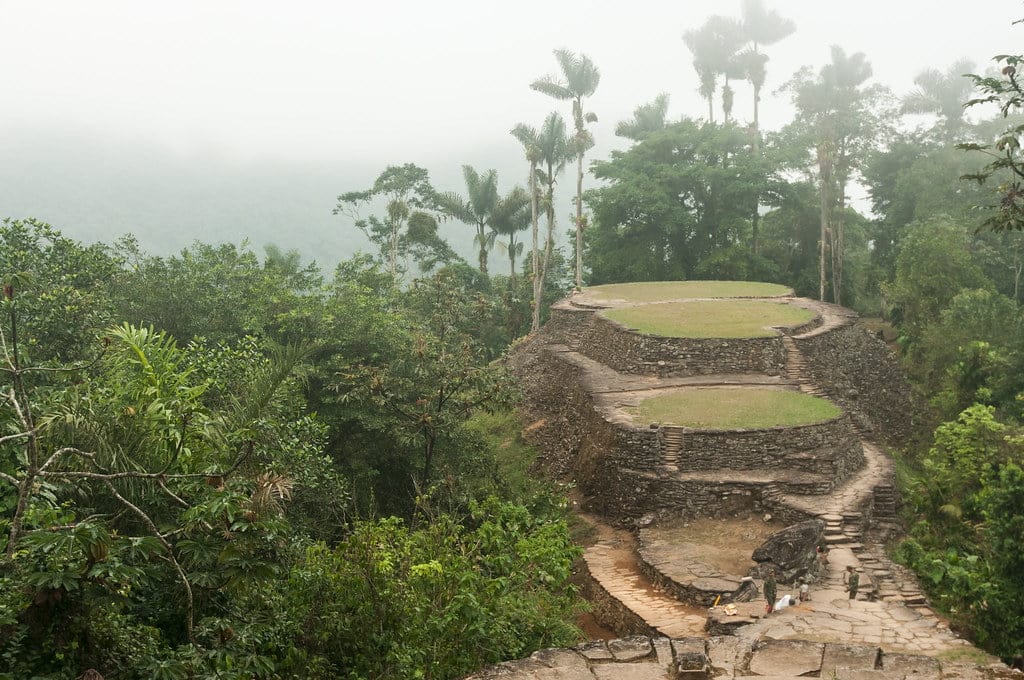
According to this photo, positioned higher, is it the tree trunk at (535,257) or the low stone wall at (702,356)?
the tree trunk at (535,257)

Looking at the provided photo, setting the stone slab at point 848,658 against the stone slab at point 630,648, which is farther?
the stone slab at point 630,648

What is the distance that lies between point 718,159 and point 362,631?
29244 mm

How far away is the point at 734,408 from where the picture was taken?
15219 mm

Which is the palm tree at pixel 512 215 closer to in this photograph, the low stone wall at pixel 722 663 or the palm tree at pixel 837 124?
the palm tree at pixel 837 124

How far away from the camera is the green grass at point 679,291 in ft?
78.9

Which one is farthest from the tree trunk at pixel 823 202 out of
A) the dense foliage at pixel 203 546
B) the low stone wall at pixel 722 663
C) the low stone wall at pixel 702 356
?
the low stone wall at pixel 722 663

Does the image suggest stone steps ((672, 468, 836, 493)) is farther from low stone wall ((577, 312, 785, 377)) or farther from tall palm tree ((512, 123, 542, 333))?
tall palm tree ((512, 123, 542, 333))

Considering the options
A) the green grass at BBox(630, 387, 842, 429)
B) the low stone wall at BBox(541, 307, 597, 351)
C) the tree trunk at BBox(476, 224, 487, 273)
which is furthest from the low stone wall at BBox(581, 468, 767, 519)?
the tree trunk at BBox(476, 224, 487, 273)

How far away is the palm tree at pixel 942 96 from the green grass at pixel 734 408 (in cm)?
2520

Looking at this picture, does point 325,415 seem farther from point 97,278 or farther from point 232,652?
point 232,652

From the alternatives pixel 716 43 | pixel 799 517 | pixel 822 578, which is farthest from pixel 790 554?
pixel 716 43

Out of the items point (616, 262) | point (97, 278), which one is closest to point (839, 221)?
point (616, 262)

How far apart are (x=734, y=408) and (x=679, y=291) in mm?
10119

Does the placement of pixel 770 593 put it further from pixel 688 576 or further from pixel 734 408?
pixel 734 408
